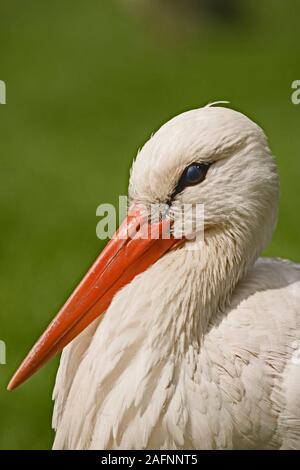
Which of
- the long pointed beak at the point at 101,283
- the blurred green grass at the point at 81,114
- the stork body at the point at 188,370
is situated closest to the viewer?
the stork body at the point at 188,370

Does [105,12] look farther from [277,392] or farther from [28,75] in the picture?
[277,392]

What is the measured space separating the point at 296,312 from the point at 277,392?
0.24 m

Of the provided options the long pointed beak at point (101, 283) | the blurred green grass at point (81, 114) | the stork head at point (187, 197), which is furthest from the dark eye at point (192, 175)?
the blurred green grass at point (81, 114)

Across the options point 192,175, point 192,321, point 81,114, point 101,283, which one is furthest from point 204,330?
point 81,114

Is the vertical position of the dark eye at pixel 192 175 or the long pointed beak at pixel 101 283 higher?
the dark eye at pixel 192 175

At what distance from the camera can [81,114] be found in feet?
28.8

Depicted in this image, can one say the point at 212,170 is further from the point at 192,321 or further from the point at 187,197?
the point at 192,321

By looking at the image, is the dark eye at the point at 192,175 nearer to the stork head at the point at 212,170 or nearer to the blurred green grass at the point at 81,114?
the stork head at the point at 212,170

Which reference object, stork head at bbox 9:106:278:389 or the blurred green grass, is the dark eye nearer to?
stork head at bbox 9:106:278:389

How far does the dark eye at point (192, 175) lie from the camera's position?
2.58m

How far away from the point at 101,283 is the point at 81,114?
6.22 metres

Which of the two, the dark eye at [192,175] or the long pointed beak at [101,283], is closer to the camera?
the dark eye at [192,175]

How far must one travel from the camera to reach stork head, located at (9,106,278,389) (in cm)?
255

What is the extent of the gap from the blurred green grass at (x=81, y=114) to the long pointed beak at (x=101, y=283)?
1.27 meters
